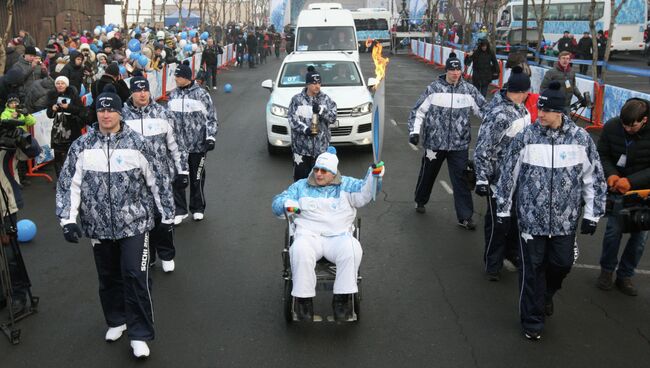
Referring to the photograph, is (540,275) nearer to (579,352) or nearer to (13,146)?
(579,352)

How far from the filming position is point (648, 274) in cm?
743

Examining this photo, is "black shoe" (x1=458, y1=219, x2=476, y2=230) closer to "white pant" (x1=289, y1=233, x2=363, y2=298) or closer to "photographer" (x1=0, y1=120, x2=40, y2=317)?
"white pant" (x1=289, y1=233, x2=363, y2=298)

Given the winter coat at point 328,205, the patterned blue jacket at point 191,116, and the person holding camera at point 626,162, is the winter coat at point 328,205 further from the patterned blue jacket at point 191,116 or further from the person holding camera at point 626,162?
the patterned blue jacket at point 191,116

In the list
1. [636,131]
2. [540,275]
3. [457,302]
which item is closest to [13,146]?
[457,302]

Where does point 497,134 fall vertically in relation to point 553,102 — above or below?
below

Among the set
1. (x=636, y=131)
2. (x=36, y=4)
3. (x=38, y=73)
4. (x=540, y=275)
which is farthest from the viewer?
(x=36, y=4)

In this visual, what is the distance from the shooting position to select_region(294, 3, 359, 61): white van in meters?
23.1

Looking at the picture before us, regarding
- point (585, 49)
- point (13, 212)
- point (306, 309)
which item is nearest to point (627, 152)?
point (306, 309)

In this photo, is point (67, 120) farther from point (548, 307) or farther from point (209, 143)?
point (548, 307)

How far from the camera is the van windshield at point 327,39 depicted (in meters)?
23.1

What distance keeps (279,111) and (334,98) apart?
1.05 metres

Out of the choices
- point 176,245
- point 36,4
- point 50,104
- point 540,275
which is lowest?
point 176,245

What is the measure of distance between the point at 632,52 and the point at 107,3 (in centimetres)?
3243

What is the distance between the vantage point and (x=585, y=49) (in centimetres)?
2858
